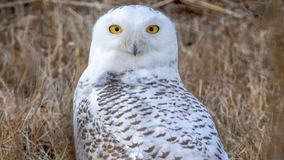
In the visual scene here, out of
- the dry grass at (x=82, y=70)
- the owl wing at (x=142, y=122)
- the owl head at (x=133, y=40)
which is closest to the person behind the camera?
the owl wing at (x=142, y=122)

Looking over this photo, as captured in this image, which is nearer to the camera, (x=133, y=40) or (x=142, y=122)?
(x=142, y=122)

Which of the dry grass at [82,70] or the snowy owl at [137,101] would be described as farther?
the dry grass at [82,70]

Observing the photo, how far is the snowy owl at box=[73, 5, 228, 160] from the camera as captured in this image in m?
1.58

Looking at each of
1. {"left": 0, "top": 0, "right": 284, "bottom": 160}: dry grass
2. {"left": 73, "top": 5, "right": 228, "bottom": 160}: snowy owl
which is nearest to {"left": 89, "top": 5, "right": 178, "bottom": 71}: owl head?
{"left": 73, "top": 5, "right": 228, "bottom": 160}: snowy owl

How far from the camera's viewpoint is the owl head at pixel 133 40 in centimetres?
189

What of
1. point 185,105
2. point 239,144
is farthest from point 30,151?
point 239,144

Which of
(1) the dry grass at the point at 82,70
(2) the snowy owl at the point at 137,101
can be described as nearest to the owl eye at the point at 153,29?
(2) the snowy owl at the point at 137,101

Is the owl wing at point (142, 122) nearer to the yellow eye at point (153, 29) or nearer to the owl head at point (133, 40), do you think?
the owl head at point (133, 40)

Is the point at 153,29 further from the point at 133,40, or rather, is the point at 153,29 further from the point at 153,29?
the point at 133,40

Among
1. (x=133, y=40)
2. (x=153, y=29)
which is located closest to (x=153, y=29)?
(x=153, y=29)

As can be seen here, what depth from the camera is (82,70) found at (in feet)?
10.6

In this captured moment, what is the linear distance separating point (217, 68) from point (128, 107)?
205 centimetres

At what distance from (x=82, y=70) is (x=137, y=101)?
1605mm

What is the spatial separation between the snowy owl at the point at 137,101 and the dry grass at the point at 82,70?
347mm
